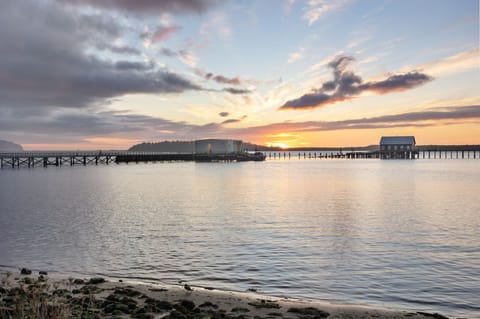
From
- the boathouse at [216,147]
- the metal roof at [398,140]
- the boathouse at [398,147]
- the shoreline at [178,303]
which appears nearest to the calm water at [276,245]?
the shoreline at [178,303]

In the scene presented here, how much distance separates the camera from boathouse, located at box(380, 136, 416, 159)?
130m

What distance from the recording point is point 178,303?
28.5 feet

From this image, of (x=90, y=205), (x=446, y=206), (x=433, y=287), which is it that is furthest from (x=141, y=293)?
(x=446, y=206)

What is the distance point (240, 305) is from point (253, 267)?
3.93 meters

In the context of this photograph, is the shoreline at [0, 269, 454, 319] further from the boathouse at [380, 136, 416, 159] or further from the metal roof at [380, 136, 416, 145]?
the metal roof at [380, 136, 416, 145]

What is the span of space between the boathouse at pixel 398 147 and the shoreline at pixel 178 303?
132 m

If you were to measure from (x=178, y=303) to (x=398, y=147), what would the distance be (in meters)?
135

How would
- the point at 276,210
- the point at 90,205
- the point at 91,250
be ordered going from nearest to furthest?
the point at 91,250 → the point at 276,210 → the point at 90,205

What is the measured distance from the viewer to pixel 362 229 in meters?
19.3

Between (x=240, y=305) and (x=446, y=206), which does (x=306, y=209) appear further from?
(x=240, y=305)

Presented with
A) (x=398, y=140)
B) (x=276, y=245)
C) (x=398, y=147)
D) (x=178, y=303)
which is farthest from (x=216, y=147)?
(x=178, y=303)

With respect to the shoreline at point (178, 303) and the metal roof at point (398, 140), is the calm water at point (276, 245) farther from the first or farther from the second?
the metal roof at point (398, 140)

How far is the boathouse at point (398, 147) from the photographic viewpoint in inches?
5128

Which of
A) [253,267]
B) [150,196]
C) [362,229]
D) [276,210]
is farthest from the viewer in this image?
[150,196]
